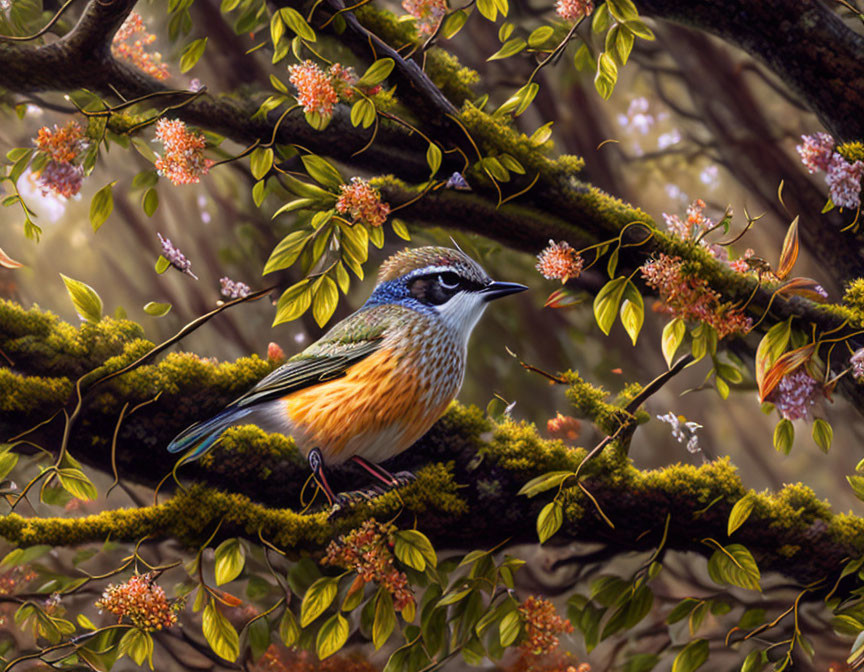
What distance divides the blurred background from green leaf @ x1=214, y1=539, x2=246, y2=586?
0.36 m

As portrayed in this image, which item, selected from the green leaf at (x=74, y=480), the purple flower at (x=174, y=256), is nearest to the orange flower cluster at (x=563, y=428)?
the purple flower at (x=174, y=256)

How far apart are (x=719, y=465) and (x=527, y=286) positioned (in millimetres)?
539

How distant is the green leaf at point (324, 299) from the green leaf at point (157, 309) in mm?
282

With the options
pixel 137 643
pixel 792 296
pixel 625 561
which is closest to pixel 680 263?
pixel 792 296

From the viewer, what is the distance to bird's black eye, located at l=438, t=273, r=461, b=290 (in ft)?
4.05

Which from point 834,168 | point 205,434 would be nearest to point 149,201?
point 205,434

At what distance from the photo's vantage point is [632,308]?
4.24ft

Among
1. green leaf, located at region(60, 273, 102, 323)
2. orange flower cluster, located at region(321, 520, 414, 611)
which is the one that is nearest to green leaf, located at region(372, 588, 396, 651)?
orange flower cluster, located at region(321, 520, 414, 611)

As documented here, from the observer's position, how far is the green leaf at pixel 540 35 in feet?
4.24

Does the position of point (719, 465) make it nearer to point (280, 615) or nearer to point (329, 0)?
point (280, 615)

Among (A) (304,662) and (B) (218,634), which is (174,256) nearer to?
(B) (218,634)

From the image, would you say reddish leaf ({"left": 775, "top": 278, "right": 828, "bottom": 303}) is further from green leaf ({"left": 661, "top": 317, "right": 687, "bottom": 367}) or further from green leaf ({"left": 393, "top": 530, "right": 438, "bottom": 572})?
green leaf ({"left": 393, "top": 530, "right": 438, "bottom": 572})

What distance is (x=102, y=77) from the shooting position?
3.94 ft

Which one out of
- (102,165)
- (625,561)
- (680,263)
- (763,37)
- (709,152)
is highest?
(102,165)
